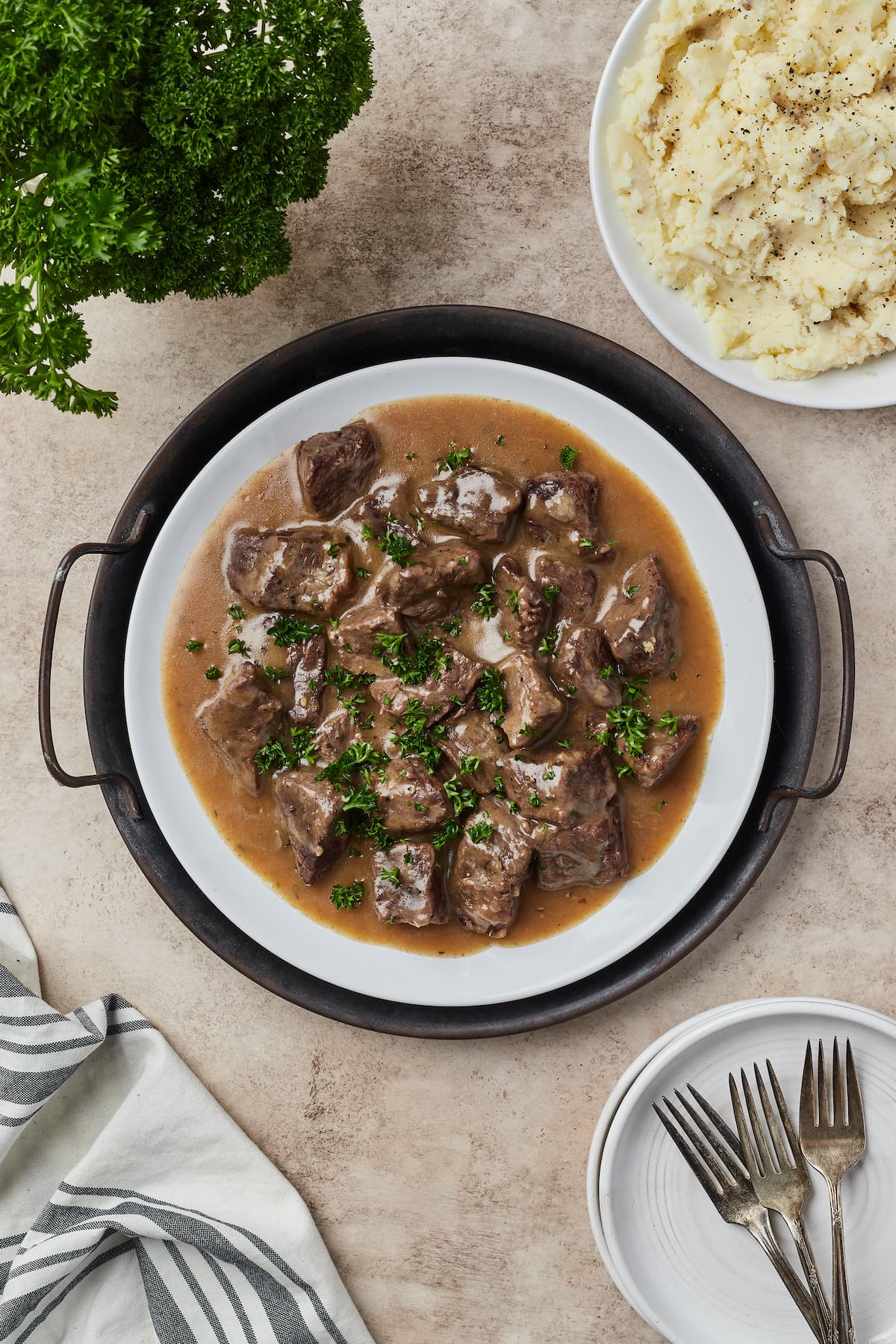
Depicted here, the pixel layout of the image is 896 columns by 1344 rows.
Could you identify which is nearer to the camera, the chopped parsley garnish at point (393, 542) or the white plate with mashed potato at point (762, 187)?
the white plate with mashed potato at point (762, 187)

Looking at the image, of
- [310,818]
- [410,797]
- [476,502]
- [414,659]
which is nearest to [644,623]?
[476,502]

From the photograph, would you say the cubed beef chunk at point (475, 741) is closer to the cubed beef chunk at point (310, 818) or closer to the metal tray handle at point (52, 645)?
the cubed beef chunk at point (310, 818)

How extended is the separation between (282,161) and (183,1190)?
4755mm

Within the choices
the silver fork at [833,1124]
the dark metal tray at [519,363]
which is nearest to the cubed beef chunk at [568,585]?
the dark metal tray at [519,363]

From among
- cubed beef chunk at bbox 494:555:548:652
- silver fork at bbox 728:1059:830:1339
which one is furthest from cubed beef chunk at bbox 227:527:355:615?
silver fork at bbox 728:1059:830:1339

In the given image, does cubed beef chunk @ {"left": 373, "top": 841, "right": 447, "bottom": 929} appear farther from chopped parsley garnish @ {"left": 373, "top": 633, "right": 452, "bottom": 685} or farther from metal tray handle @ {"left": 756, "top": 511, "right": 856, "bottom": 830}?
metal tray handle @ {"left": 756, "top": 511, "right": 856, "bottom": 830}

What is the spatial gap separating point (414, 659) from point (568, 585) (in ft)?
2.57

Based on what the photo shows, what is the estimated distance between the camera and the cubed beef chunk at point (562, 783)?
4270 millimetres

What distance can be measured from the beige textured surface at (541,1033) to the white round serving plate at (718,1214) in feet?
0.87

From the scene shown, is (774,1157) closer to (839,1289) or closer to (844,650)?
(839,1289)

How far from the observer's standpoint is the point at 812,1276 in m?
4.27

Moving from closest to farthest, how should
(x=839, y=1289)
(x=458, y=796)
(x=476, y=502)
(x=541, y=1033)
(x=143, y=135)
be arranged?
1. (x=143, y=135)
2. (x=839, y=1289)
3. (x=476, y=502)
4. (x=458, y=796)
5. (x=541, y=1033)

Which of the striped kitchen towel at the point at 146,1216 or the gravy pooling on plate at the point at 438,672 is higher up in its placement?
the gravy pooling on plate at the point at 438,672

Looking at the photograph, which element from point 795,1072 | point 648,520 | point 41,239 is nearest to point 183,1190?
point 795,1072
